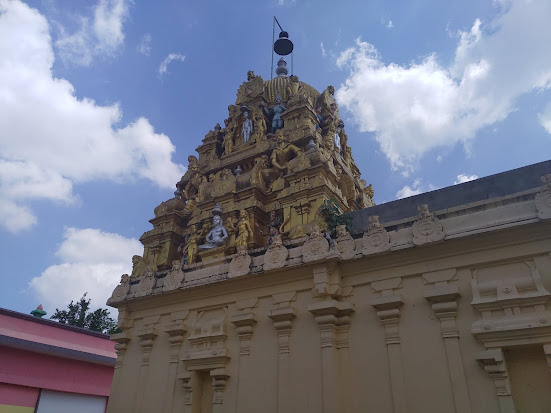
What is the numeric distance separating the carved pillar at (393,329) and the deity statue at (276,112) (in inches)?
485

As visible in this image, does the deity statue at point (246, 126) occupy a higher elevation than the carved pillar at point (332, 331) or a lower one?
higher

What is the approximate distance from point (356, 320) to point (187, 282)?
571cm

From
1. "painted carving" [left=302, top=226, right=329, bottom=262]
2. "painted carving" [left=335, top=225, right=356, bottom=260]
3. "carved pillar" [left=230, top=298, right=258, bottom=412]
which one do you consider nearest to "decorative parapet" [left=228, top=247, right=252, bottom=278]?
"carved pillar" [left=230, top=298, right=258, bottom=412]

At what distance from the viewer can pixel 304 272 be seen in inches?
464

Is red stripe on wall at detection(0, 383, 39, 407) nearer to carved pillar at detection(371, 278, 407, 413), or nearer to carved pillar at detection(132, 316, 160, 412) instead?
carved pillar at detection(132, 316, 160, 412)

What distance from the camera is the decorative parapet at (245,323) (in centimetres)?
1199

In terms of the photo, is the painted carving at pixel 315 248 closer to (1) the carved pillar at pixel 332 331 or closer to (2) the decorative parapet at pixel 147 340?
(1) the carved pillar at pixel 332 331

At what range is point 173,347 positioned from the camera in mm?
13344

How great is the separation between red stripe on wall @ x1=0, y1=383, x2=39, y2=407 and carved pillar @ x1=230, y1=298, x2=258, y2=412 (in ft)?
32.8

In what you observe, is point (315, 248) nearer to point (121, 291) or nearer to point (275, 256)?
point (275, 256)

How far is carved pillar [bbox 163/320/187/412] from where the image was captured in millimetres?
12750

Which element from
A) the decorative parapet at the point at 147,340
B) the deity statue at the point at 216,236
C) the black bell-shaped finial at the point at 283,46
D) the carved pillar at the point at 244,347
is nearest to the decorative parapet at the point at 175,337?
the decorative parapet at the point at 147,340

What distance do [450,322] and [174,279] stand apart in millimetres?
8475

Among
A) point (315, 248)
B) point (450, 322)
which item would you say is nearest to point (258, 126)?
point (315, 248)
